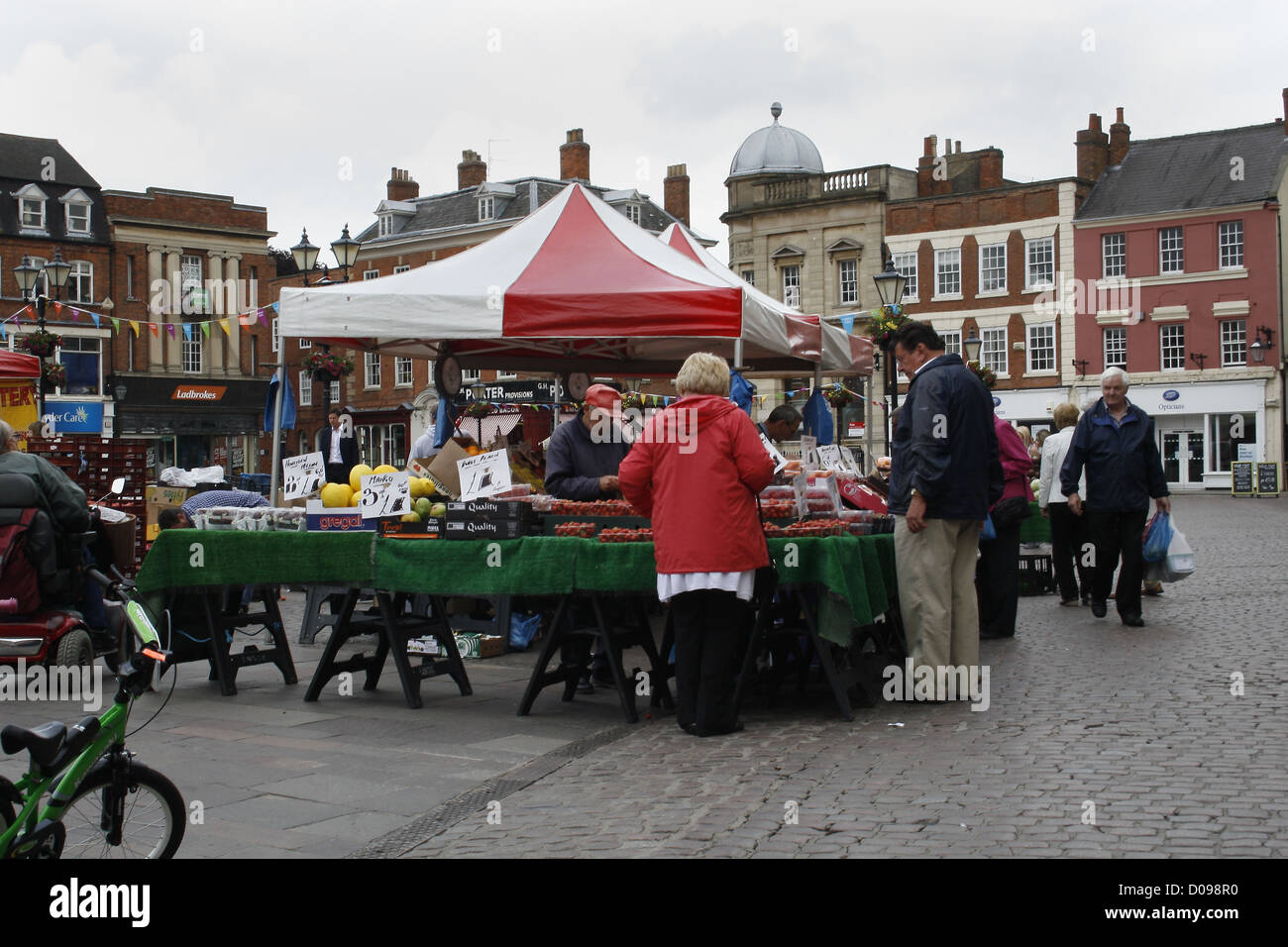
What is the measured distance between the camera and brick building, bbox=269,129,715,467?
54062 millimetres

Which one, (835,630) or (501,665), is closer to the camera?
(835,630)

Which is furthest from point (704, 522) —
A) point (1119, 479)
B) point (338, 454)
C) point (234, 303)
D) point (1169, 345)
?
point (234, 303)

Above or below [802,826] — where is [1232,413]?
above

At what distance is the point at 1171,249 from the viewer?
152ft

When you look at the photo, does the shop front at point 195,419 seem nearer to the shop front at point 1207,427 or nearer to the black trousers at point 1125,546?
the shop front at point 1207,427

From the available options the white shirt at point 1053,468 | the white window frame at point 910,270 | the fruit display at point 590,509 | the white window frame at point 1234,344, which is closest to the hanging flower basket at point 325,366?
the white shirt at point 1053,468

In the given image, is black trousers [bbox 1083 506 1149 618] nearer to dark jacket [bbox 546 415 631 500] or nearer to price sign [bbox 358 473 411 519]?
dark jacket [bbox 546 415 631 500]

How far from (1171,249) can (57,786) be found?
47.8 m

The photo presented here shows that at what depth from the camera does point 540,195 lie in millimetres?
54531

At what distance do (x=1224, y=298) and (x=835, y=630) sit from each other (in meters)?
43.0

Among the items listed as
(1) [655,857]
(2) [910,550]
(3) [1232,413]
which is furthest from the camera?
(3) [1232,413]

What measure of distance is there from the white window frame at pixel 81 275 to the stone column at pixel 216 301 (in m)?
4.77
